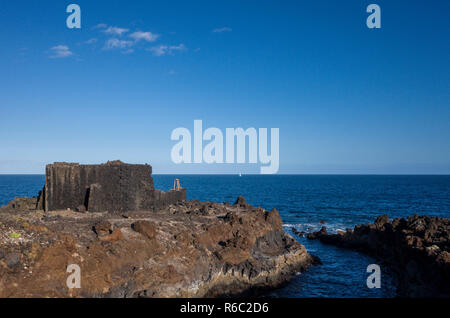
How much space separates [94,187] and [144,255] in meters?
9.62

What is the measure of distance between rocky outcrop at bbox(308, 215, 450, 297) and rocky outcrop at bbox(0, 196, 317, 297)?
813 cm

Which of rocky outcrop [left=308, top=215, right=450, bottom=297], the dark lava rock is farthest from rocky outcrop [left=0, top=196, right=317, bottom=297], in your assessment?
rocky outcrop [left=308, top=215, right=450, bottom=297]

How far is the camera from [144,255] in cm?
2048

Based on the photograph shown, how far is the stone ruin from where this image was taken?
89.4 feet

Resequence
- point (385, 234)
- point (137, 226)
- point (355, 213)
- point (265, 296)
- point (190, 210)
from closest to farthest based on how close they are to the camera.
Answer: point (137, 226) → point (265, 296) → point (190, 210) → point (385, 234) → point (355, 213)

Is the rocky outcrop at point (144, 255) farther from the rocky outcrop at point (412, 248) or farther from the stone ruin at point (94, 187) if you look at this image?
the rocky outcrop at point (412, 248)

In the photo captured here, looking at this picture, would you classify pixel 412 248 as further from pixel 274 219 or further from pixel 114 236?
pixel 114 236

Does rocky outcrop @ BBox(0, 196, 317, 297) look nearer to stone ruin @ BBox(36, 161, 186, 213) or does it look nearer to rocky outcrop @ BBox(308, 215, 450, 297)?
stone ruin @ BBox(36, 161, 186, 213)
